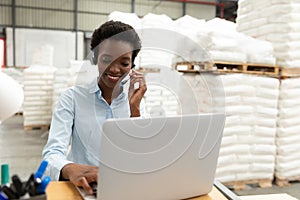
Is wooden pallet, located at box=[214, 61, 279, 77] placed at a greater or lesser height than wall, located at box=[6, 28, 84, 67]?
lesser

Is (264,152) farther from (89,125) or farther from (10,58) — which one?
(10,58)

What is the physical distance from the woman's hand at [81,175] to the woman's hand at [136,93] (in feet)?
1.42

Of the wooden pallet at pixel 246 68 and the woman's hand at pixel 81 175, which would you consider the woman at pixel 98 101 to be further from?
the wooden pallet at pixel 246 68

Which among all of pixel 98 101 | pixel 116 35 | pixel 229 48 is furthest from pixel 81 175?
pixel 229 48

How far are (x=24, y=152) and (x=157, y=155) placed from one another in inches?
167

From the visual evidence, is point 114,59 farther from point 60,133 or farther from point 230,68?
point 230,68

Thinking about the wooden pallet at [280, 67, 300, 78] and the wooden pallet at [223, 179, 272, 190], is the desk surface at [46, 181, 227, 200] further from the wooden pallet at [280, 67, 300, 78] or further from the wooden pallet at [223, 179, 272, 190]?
the wooden pallet at [280, 67, 300, 78]

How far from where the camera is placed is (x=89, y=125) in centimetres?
133

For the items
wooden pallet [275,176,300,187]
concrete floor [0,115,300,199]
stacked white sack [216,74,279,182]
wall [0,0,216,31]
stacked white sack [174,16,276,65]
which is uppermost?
wall [0,0,216,31]

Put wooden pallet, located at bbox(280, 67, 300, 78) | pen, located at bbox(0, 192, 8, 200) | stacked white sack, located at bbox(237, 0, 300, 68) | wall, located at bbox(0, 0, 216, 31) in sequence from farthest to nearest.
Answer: wall, located at bbox(0, 0, 216, 31)
wooden pallet, located at bbox(280, 67, 300, 78)
stacked white sack, located at bbox(237, 0, 300, 68)
pen, located at bbox(0, 192, 8, 200)

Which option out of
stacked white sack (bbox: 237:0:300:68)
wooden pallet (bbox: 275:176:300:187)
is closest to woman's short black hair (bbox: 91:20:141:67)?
stacked white sack (bbox: 237:0:300:68)

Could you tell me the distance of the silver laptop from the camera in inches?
30.2

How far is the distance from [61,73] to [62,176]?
5221mm

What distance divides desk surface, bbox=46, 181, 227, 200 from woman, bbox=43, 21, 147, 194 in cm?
11
